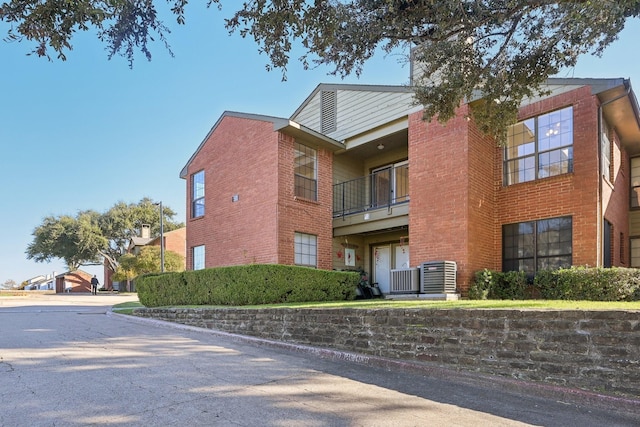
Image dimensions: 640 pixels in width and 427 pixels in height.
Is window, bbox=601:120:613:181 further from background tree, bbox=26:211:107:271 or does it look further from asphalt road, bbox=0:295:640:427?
background tree, bbox=26:211:107:271

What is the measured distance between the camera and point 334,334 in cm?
752

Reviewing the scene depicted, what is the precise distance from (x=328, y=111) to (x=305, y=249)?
18.9 ft

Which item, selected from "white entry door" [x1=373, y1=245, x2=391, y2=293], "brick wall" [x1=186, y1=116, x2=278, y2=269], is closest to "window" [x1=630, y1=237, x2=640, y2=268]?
"white entry door" [x1=373, y1=245, x2=391, y2=293]

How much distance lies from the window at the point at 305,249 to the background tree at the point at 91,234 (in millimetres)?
37522

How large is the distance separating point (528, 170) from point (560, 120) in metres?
1.55

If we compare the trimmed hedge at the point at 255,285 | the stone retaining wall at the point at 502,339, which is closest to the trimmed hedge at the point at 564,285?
the trimmed hedge at the point at 255,285

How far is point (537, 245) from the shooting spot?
11836 mm

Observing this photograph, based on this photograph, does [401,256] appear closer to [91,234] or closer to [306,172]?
[306,172]

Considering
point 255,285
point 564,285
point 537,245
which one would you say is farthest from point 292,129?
point 564,285

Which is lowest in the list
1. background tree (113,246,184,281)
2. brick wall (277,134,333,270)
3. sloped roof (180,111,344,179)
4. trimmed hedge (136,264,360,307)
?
background tree (113,246,184,281)

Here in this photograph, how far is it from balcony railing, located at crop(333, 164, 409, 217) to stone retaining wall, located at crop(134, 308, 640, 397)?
28.0 feet

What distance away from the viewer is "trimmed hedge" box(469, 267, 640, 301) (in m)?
9.37

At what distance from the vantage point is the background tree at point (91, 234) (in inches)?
1852

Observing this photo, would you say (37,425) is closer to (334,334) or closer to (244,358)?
(244,358)
